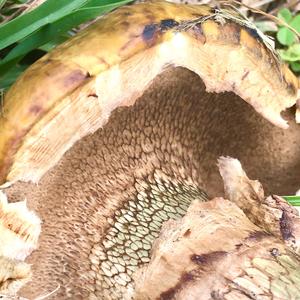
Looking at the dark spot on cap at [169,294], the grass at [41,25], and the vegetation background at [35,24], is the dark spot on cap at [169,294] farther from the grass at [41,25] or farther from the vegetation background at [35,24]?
the grass at [41,25]

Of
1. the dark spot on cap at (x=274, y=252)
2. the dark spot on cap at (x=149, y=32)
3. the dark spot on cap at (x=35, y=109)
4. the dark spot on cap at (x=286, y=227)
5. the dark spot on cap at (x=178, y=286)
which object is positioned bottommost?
the dark spot on cap at (x=286, y=227)

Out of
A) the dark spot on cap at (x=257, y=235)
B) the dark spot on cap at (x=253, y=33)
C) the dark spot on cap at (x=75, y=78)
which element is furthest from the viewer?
the dark spot on cap at (x=253, y=33)

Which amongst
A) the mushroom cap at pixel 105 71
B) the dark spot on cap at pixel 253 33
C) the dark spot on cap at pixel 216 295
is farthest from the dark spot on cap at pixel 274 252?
the dark spot on cap at pixel 253 33

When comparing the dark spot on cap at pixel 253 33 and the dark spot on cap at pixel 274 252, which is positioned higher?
the dark spot on cap at pixel 253 33

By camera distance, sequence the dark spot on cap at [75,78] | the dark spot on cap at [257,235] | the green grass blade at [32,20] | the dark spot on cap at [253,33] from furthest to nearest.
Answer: the green grass blade at [32,20] → the dark spot on cap at [253,33] → the dark spot on cap at [257,235] → the dark spot on cap at [75,78]

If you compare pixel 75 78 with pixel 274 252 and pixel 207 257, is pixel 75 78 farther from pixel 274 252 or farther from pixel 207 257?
pixel 274 252

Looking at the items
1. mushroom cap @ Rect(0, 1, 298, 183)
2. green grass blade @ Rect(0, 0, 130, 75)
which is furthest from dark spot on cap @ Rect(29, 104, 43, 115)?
green grass blade @ Rect(0, 0, 130, 75)

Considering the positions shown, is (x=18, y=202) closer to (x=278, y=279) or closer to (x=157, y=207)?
(x=157, y=207)

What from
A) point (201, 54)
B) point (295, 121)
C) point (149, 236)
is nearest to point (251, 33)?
point (201, 54)

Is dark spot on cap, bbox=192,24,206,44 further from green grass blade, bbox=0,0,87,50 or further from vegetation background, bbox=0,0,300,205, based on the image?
green grass blade, bbox=0,0,87,50
